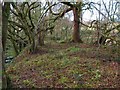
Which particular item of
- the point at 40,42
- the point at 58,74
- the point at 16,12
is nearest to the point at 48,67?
the point at 58,74

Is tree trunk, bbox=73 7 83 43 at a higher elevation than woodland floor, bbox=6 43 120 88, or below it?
higher

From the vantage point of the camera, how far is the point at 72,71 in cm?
734

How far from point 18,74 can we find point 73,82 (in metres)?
2.17

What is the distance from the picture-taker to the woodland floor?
635 cm

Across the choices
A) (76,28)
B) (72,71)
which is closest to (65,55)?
(72,71)

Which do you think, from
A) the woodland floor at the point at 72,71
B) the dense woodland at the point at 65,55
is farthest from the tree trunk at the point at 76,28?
the woodland floor at the point at 72,71

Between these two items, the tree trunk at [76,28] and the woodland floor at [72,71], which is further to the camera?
the tree trunk at [76,28]

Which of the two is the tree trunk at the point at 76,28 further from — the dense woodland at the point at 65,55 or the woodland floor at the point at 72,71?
the woodland floor at the point at 72,71

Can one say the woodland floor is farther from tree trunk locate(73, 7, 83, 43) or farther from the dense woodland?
tree trunk locate(73, 7, 83, 43)

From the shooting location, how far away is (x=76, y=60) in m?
8.63

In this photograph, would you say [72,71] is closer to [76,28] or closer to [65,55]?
[65,55]

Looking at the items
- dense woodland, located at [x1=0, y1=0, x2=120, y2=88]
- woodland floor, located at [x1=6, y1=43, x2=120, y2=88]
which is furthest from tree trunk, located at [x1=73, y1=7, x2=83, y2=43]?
woodland floor, located at [x1=6, y1=43, x2=120, y2=88]

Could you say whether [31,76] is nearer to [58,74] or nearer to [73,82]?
[58,74]

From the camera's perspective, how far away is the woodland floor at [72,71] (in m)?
6.35
